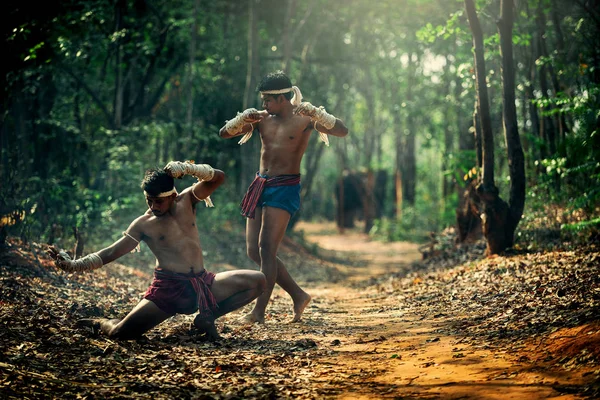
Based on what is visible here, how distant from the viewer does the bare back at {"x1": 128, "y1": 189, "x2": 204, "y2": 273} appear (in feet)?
18.2

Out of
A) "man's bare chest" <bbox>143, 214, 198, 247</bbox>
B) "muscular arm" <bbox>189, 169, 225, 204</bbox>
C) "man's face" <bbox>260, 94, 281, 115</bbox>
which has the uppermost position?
"man's face" <bbox>260, 94, 281, 115</bbox>

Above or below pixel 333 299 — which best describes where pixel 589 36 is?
above

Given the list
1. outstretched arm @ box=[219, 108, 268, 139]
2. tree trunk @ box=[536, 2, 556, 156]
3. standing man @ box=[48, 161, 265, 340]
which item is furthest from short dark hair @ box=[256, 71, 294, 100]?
tree trunk @ box=[536, 2, 556, 156]

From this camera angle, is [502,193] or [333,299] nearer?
[333,299]

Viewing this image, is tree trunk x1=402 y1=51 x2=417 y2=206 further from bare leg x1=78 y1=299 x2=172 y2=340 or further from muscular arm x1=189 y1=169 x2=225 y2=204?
bare leg x1=78 y1=299 x2=172 y2=340

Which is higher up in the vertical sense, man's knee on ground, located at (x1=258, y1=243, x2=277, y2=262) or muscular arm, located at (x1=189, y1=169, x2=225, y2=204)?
muscular arm, located at (x1=189, y1=169, x2=225, y2=204)

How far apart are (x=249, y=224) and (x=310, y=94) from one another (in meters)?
13.0

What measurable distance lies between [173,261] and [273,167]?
1.49 m

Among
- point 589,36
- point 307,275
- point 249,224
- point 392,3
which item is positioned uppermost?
point 392,3

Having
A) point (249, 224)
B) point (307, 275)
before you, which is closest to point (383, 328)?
point (249, 224)

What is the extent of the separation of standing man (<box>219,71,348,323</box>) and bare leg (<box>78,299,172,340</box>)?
1330 millimetres

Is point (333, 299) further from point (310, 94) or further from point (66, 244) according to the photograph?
point (310, 94)

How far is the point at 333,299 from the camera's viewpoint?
9086mm

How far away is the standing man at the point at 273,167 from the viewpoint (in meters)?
6.41
